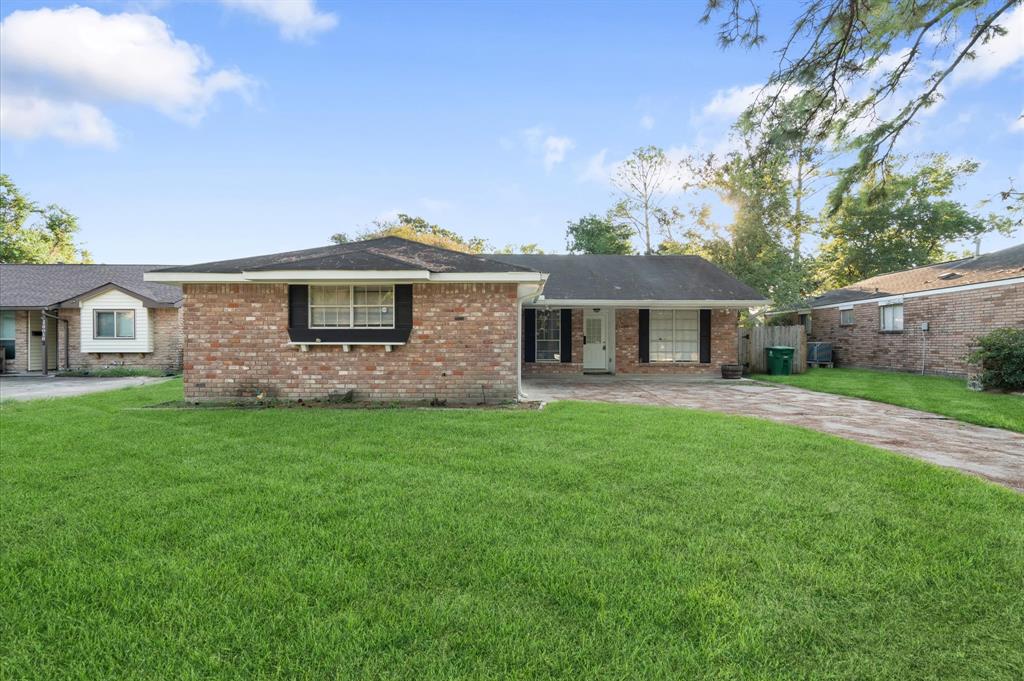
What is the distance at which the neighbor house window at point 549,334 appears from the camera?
14672 millimetres

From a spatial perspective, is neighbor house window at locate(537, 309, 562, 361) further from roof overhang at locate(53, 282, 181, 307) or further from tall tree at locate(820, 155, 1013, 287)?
tall tree at locate(820, 155, 1013, 287)

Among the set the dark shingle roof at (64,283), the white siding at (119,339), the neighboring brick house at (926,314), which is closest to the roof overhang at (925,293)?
the neighboring brick house at (926,314)

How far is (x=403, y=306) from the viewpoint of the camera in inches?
340

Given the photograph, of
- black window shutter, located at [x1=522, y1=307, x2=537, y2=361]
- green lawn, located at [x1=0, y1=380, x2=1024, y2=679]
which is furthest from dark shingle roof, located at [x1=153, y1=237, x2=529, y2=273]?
black window shutter, located at [x1=522, y1=307, x2=537, y2=361]

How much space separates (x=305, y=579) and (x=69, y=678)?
2.88ft

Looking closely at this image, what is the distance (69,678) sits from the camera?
5.80 feet

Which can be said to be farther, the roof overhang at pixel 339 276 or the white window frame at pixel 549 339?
the white window frame at pixel 549 339

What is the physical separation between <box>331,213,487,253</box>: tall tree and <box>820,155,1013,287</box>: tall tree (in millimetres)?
21509

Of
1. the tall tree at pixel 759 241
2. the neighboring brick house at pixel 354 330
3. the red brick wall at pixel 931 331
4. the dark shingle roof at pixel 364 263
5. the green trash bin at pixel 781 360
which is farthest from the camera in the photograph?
the tall tree at pixel 759 241

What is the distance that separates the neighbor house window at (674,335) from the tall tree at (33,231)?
37315 millimetres

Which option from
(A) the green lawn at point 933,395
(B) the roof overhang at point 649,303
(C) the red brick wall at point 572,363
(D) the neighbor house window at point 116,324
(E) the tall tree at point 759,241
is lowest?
(A) the green lawn at point 933,395

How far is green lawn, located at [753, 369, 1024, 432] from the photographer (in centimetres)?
720

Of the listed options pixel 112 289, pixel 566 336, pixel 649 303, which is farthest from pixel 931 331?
pixel 112 289

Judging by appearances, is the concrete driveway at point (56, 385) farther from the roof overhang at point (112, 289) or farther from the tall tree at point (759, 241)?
the tall tree at point (759, 241)
